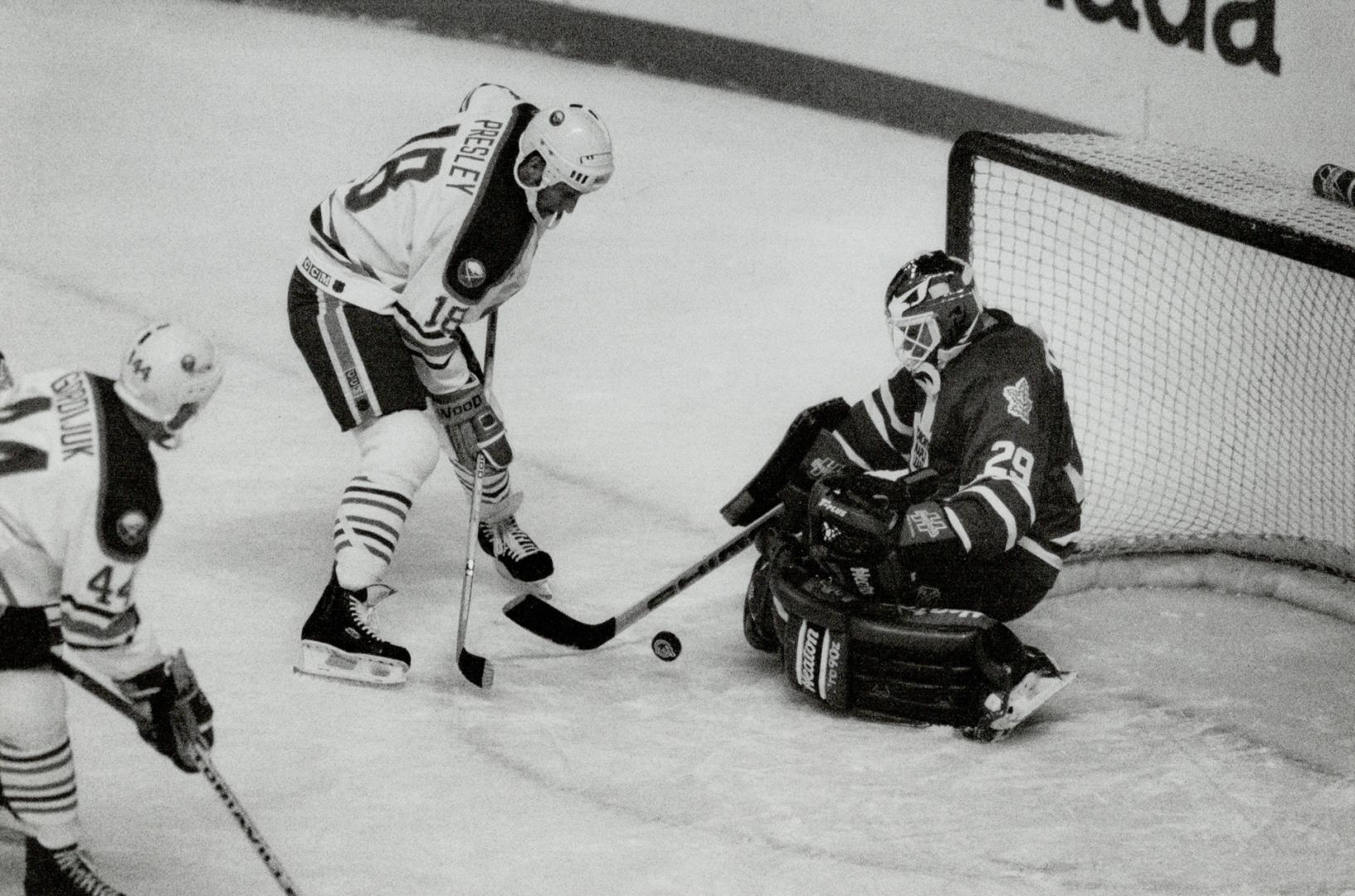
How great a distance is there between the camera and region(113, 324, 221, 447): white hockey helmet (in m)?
2.60

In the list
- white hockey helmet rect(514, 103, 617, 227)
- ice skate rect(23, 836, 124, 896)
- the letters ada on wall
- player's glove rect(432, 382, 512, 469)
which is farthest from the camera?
the letters ada on wall

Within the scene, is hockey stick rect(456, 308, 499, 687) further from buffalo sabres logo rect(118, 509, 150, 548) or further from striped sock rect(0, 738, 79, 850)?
buffalo sabres logo rect(118, 509, 150, 548)

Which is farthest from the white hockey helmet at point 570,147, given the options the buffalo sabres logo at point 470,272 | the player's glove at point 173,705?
the player's glove at point 173,705

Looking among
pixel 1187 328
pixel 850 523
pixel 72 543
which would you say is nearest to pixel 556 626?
pixel 850 523

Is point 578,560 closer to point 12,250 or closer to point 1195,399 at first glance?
point 1195,399

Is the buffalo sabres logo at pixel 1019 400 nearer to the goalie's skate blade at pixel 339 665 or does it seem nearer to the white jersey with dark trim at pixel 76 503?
the goalie's skate blade at pixel 339 665

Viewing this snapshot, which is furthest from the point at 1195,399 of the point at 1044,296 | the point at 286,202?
the point at 286,202

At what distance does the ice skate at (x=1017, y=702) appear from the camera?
3492 mm

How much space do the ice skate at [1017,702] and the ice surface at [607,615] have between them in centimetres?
4

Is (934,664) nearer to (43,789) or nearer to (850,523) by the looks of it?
(850,523)

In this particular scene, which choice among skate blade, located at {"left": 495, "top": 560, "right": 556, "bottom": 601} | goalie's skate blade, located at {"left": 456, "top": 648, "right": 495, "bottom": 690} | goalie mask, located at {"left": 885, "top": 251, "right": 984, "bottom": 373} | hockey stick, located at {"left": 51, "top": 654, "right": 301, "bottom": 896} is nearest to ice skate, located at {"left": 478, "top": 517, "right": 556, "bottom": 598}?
skate blade, located at {"left": 495, "top": 560, "right": 556, "bottom": 601}

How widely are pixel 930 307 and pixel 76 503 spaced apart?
176cm

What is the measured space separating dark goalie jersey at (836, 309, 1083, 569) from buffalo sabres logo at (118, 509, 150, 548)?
1.57m

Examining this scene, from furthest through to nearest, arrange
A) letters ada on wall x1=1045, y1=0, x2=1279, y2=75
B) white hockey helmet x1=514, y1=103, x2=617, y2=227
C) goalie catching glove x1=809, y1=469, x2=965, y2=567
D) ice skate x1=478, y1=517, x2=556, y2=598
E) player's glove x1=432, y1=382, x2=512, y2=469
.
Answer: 1. letters ada on wall x1=1045, y1=0, x2=1279, y2=75
2. ice skate x1=478, y1=517, x2=556, y2=598
3. player's glove x1=432, y1=382, x2=512, y2=469
4. white hockey helmet x1=514, y1=103, x2=617, y2=227
5. goalie catching glove x1=809, y1=469, x2=965, y2=567
